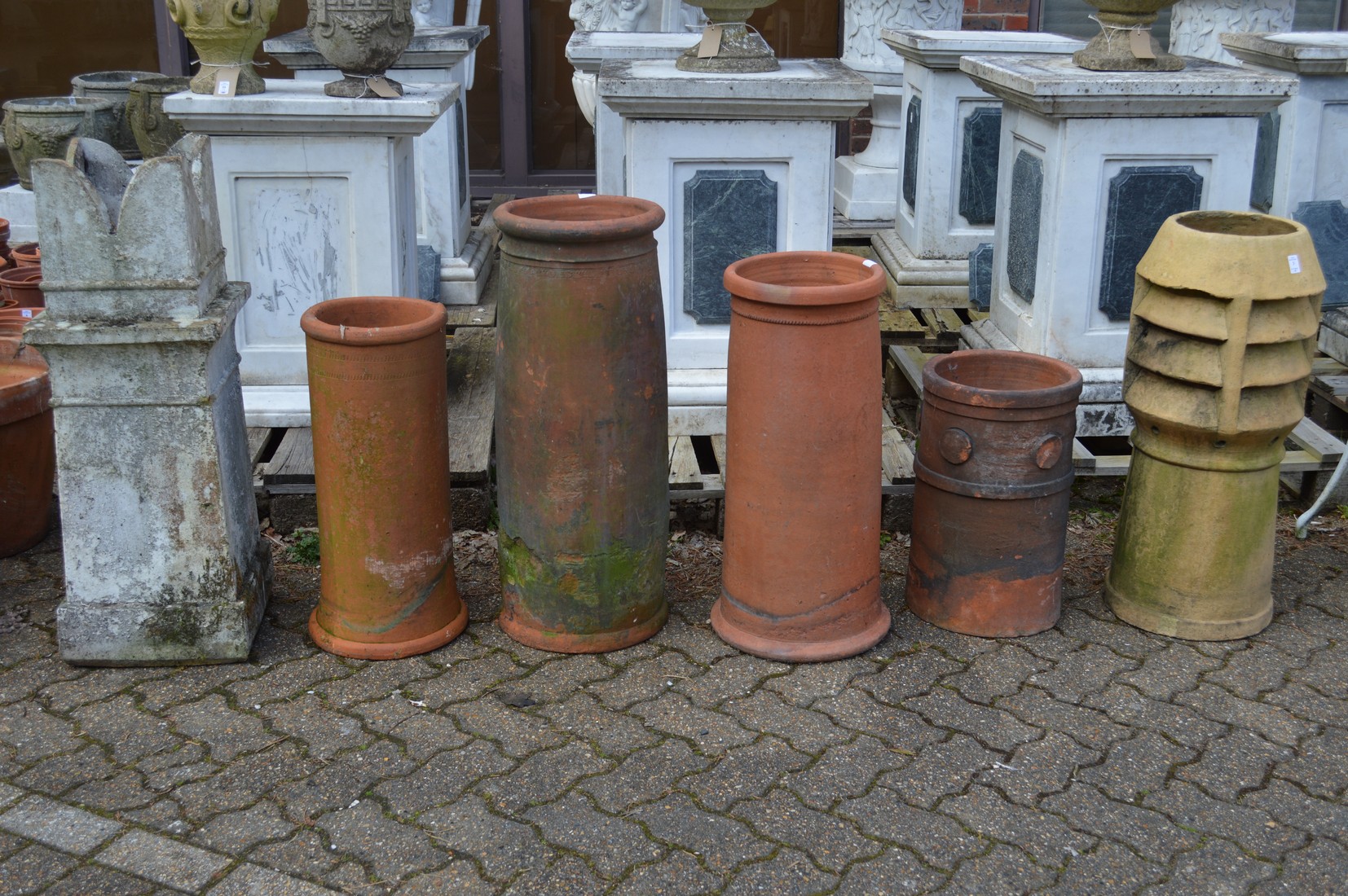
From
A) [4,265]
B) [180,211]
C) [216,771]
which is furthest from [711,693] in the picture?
[4,265]

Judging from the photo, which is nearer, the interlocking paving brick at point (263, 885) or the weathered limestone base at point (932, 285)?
the interlocking paving brick at point (263, 885)

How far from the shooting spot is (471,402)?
15.1 ft

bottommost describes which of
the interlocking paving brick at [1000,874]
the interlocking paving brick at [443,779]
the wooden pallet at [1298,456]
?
the interlocking paving brick at [1000,874]

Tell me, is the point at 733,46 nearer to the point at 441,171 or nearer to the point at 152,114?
the point at 441,171

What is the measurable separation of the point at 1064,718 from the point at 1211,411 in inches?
33.8

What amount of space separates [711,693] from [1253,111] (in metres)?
2.50

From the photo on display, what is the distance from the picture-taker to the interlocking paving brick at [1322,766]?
2.96 meters

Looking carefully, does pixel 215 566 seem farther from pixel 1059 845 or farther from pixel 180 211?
pixel 1059 845

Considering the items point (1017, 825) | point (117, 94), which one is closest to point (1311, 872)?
point (1017, 825)

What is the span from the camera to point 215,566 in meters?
3.37

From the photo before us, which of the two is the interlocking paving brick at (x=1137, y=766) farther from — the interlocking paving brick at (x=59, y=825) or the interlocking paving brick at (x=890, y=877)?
the interlocking paving brick at (x=59, y=825)

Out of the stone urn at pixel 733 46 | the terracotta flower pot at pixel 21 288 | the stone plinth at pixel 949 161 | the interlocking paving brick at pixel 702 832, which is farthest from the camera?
the stone plinth at pixel 949 161

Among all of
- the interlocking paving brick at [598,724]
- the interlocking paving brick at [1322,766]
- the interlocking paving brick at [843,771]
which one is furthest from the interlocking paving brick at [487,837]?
the interlocking paving brick at [1322,766]

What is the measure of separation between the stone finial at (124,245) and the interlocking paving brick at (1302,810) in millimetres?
2653
